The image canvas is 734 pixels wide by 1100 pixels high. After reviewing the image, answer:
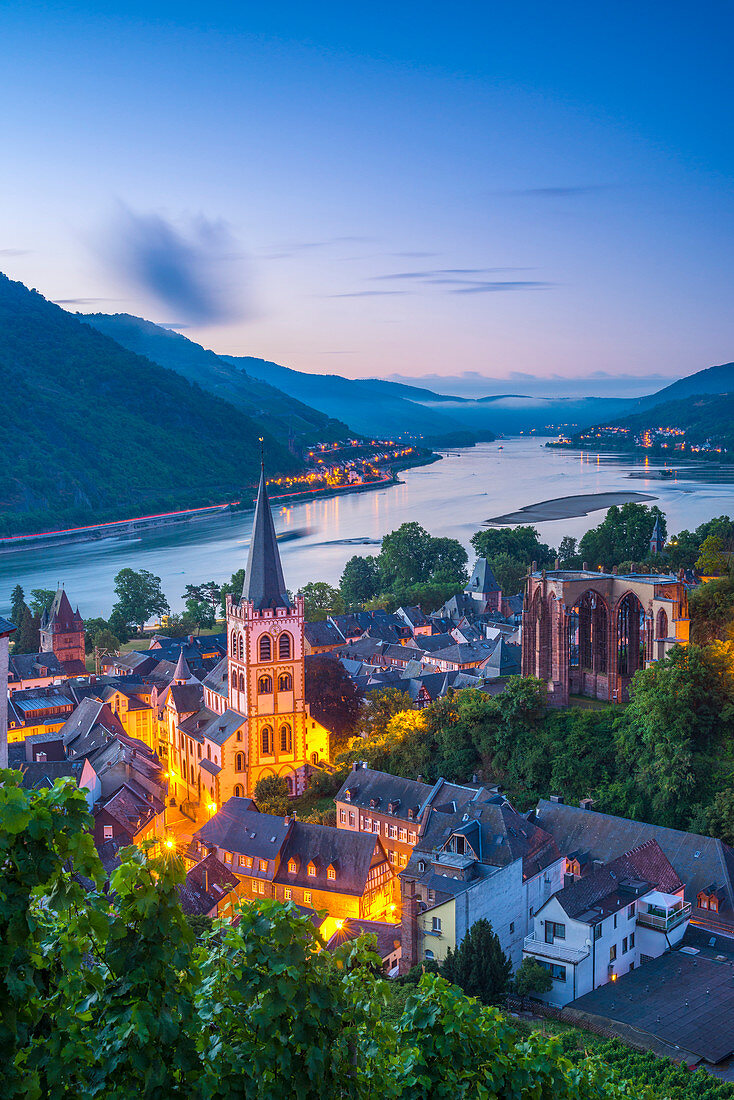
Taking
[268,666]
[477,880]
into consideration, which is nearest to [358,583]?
[268,666]

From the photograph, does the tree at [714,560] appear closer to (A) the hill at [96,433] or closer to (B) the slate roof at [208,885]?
(B) the slate roof at [208,885]

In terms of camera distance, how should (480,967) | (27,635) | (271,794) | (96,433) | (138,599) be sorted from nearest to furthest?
(480,967), (271,794), (27,635), (138,599), (96,433)

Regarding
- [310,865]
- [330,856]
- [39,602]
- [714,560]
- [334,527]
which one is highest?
[714,560]

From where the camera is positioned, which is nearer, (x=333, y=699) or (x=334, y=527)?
(x=333, y=699)

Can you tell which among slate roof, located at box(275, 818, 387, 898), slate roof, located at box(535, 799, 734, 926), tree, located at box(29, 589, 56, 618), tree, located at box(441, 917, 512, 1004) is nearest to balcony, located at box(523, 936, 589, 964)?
tree, located at box(441, 917, 512, 1004)

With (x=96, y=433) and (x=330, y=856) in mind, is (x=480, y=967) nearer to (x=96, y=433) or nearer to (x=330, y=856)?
(x=330, y=856)

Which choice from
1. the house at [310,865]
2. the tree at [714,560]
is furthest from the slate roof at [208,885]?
the tree at [714,560]
